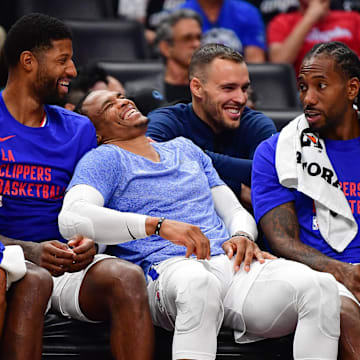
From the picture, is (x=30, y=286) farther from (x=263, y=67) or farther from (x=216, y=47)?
(x=263, y=67)

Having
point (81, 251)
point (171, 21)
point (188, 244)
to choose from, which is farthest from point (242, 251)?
point (171, 21)

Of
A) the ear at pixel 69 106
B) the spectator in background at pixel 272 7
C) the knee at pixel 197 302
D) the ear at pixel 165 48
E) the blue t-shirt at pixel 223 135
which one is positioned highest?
the spectator in background at pixel 272 7

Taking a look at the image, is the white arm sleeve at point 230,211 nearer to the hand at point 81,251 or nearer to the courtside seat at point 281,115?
the hand at point 81,251

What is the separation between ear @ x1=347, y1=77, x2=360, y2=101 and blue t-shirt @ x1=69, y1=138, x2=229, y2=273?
604 mm

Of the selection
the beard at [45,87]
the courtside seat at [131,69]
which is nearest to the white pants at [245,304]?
the beard at [45,87]

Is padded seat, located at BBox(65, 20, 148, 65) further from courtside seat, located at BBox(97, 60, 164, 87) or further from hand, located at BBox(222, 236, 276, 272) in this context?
hand, located at BBox(222, 236, 276, 272)

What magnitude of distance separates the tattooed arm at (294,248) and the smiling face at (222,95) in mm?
621

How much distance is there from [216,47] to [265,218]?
939 mm

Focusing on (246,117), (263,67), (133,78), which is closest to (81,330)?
(246,117)

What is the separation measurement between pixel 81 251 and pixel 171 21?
2.68 meters

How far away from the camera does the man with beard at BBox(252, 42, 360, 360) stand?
2.83 meters

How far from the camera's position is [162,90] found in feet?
15.0

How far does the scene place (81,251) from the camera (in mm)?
2506

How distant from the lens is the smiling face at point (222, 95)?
134 inches
